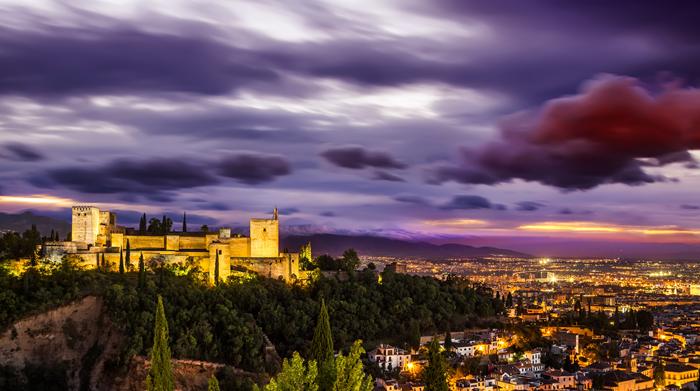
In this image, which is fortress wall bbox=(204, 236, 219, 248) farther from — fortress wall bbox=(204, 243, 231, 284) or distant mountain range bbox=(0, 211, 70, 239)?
distant mountain range bbox=(0, 211, 70, 239)

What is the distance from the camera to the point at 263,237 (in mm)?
45812

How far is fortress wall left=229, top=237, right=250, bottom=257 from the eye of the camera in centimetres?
4541

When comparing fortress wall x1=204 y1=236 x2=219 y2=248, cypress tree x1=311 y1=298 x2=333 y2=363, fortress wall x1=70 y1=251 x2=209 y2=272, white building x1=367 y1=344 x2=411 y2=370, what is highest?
fortress wall x1=204 y1=236 x2=219 y2=248

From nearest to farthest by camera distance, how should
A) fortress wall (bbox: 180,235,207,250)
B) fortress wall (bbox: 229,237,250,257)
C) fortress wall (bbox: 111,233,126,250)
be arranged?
fortress wall (bbox: 111,233,126,250)
fortress wall (bbox: 180,235,207,250)
fortress wall (bbox: 229,237,250,257)

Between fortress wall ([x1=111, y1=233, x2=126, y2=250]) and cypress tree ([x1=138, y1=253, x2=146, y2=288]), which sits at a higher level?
fortress wall ([x1=111, y1=233, x2=126, y2=250])

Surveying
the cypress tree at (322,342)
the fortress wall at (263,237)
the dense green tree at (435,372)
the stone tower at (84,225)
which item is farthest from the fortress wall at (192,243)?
the dense green tree at (435,372)

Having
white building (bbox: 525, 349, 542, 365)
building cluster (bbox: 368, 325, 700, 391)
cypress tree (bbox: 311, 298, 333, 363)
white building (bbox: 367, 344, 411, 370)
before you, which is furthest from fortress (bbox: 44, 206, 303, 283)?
white building (bbox: 525, 349, 542, 365)

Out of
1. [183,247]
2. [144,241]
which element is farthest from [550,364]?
[144,241]

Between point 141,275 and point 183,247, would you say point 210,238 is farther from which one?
point 141,275

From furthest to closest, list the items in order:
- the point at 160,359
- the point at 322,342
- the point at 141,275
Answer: the point at 141,275 < the point at 322,342 < the point at 160,359

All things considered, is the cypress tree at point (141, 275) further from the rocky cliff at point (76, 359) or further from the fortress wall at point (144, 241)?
the fortress wall at point (144, 241)

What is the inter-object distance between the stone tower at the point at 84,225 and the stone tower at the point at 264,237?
8.89m

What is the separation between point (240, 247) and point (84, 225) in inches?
348

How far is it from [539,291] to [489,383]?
7638 centimetres
